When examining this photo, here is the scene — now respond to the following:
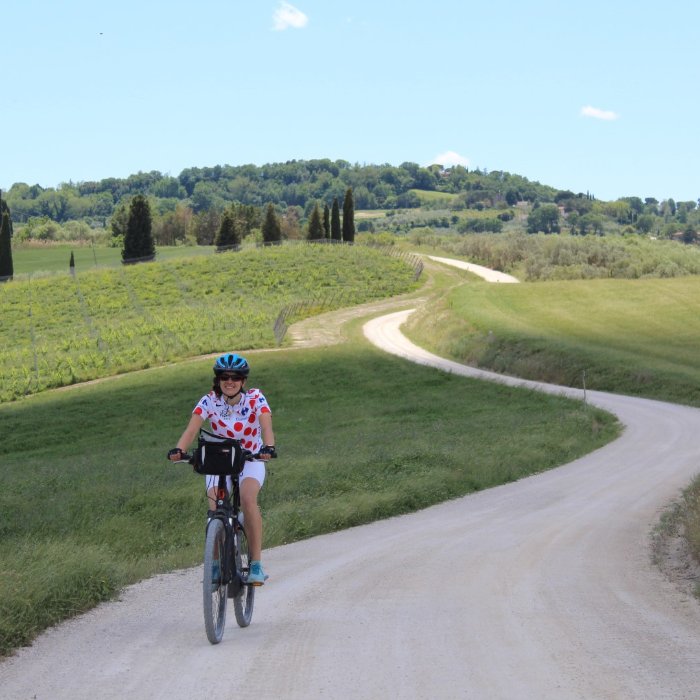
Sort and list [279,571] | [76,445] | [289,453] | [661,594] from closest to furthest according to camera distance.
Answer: [661,594]
[279,571]
[289,453]
[76,445]

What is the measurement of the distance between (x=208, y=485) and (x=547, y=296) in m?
78.6

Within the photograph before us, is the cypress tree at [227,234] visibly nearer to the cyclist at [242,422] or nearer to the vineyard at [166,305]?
the vineyard at [166,305]

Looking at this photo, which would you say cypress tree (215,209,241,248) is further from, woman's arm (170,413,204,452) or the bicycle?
the bicycle

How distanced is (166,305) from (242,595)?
286 ft

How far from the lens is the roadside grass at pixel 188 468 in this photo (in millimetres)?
12331

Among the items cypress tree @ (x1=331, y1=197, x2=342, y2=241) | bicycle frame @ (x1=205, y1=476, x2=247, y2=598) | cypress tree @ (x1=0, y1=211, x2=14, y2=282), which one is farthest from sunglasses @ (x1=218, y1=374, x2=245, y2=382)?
cypress tree @ (x1=331, y1=197, x2=342, y2=241)

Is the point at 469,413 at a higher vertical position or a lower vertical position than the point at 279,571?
lower

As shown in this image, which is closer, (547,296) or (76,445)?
(76,445)

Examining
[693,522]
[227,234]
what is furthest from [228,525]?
[227,234]

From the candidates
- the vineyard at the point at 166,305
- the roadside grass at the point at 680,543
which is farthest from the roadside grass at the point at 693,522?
the vineyard at the point at 166,305

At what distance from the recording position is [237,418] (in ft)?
32.0

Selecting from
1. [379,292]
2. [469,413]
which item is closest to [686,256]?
[379,292]

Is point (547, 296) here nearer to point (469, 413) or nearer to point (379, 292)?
point (379, 292)

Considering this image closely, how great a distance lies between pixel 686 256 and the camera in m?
114
